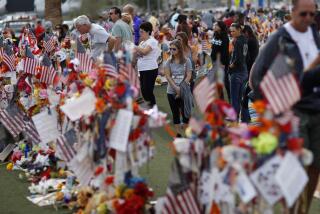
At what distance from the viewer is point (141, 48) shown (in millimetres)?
12281

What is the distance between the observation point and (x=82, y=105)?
6.51 meters

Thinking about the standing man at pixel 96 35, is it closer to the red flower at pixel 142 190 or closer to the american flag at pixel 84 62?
the american flag at pixel 84 62

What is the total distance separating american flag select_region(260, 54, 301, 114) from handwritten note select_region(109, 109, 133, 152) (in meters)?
1.30

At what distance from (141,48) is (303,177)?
25.0ft

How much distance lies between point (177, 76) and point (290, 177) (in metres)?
5.84

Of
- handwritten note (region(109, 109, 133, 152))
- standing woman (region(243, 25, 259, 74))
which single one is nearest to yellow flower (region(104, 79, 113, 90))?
handwritten note (region(109, 109, 133, 152))

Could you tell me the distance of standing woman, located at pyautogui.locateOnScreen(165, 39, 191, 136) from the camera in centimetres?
1049

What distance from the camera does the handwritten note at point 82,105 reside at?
253 inches

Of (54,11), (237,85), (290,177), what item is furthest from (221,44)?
(54,11)

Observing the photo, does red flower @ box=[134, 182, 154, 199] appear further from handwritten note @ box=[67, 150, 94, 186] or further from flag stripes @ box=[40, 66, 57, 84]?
flag stripes @ box=[40, 66, 57, 84]

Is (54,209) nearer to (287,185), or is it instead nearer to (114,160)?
(114,160)

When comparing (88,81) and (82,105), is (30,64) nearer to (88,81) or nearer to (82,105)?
(88,81)

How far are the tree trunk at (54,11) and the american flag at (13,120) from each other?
14.4m

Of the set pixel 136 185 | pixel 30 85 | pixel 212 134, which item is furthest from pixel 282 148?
pixel 30 85
